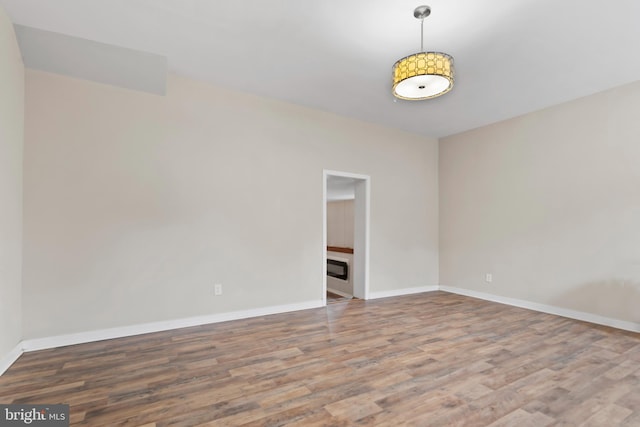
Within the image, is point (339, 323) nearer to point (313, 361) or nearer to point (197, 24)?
point (313, 361)

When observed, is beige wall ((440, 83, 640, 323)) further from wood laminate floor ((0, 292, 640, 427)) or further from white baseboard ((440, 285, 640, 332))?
wood laminate floor ((0, 292, 640, 427))

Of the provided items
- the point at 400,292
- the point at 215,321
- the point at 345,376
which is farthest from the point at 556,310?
the point at 215,321

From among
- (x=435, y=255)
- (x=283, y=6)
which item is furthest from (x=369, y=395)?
(x=435, y=255)

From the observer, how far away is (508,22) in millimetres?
2523

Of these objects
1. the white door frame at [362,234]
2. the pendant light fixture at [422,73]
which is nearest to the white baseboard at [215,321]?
the white door frame at [362,234]

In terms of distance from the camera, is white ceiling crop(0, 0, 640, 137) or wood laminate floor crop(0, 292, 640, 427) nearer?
wood laminate floor crop(0, 292, 640, 427)

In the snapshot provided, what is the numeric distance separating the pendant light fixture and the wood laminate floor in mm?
2325

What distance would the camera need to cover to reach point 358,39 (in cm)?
277

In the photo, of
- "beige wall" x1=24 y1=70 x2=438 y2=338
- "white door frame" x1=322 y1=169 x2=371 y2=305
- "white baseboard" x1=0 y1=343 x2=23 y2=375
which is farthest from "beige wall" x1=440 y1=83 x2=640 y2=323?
"white baseboard" x1=0 y1=343 x2=23 y2=375

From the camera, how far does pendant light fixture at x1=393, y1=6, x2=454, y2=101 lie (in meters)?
2.21

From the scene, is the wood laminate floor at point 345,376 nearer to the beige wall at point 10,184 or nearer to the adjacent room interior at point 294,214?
the adjacent room interior at point 294,214

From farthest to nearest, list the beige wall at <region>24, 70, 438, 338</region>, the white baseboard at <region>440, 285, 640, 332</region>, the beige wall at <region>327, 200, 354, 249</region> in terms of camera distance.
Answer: the beige wall at <region>327, 200, 354, 249</region> → the white baseboard at <region>440, 285, 640, 332</region> → the beige wall at <region>24, 70, 438, 338</region>

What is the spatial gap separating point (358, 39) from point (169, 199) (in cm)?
264

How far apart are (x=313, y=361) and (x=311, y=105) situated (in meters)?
3.34
